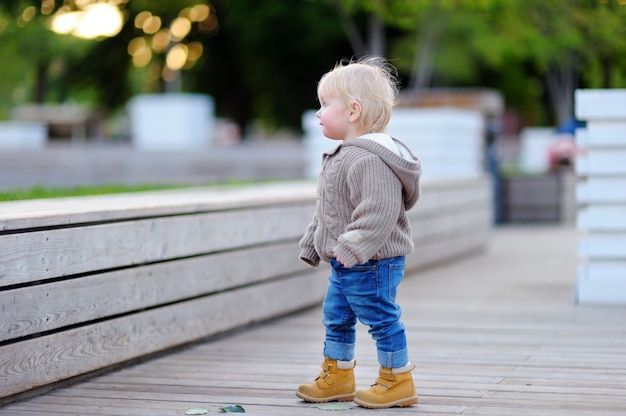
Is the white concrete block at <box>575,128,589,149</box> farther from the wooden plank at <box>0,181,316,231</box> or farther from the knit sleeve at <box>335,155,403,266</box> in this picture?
the knit sleeve at <box>335,155,403,266</box>

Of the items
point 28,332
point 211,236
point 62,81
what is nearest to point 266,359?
point 211,236

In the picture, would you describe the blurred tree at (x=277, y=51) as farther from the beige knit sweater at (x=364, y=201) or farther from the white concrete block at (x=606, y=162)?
the beige knit sweater at (x=364, y=201)

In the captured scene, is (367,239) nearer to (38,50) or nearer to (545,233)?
(545,233)

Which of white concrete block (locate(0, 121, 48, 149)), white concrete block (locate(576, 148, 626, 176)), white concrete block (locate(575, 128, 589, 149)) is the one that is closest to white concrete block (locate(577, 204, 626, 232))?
white concrete block (locate(576, 148, 626, 176))

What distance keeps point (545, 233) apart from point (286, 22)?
18.3 metres

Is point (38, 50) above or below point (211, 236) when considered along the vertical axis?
above

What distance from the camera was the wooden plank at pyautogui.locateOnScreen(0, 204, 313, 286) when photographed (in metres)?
4.94

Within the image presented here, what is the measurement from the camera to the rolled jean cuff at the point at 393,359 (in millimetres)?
4809

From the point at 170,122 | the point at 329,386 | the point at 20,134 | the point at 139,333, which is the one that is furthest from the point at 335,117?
the point at 20,134

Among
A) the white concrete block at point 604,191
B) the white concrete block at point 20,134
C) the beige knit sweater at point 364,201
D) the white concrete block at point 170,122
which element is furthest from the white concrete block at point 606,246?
the white concrete block at point 20,134

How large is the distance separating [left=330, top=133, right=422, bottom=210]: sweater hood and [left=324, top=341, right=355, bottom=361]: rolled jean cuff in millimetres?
693

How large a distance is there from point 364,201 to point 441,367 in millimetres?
1547

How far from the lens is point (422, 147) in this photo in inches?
607

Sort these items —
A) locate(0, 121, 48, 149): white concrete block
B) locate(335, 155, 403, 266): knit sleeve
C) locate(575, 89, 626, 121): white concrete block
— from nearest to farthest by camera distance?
locate(335, 155, 403, 266): knit sleeve
locate(575, 89, 626, 121): white concrete block
locate(0, 121, 48, 149): white concrete block
